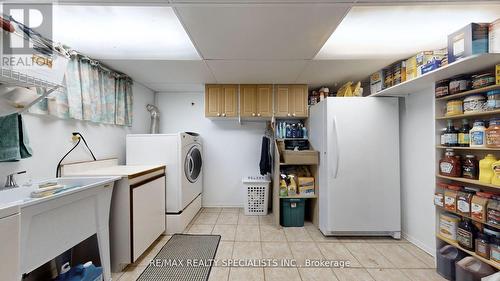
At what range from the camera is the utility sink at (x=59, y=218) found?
1.09 m

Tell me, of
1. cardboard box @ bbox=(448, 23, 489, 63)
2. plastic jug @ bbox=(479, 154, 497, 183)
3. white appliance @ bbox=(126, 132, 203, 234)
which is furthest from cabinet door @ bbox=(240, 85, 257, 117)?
plastic jug @ bbox=(479, 154, 497, 183)

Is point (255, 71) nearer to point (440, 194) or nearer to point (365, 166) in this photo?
point (365, 166)

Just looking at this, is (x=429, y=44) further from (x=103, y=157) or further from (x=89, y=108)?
(x=103, y=157)

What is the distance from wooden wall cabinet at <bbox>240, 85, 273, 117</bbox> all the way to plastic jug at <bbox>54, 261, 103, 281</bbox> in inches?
97.4

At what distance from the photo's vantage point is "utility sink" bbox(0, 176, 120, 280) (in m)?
1.09

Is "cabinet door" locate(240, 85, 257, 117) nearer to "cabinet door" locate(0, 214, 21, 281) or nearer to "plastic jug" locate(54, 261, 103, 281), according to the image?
"plastic jug" locate(54, 261, 103, 281)

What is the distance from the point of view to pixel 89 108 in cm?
221

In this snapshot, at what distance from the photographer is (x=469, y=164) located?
175 cm

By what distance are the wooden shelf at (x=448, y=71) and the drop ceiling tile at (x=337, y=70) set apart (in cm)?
37

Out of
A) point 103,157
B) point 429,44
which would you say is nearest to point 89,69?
point 103,157

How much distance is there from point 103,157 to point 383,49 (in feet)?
11.2

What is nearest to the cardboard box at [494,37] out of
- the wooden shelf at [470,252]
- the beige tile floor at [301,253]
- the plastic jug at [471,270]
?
the wooden shelf at [470,252]

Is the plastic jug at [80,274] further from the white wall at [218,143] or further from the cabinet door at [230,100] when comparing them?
the cabinet door at [230,100]

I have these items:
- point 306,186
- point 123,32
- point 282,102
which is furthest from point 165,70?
point 306,186
